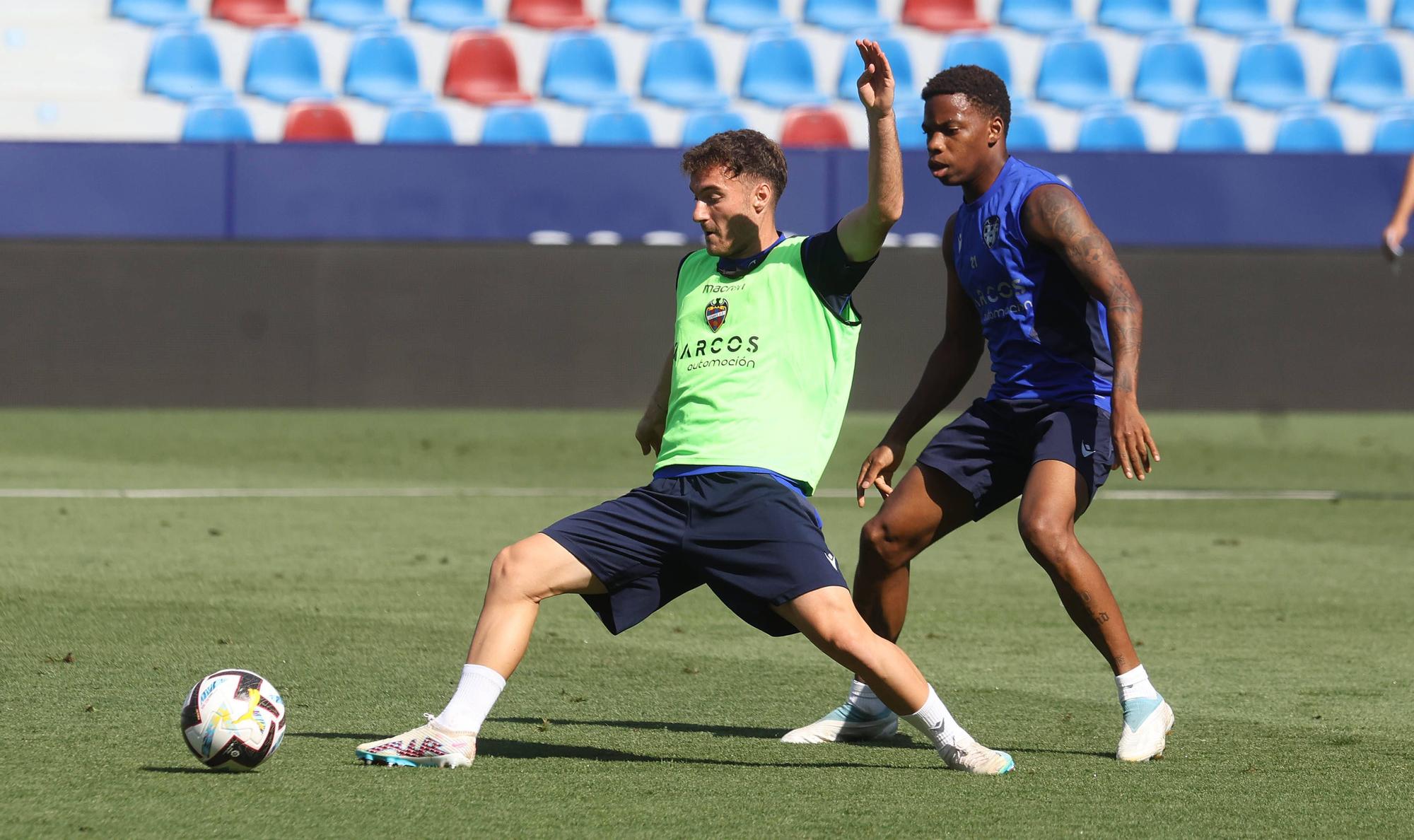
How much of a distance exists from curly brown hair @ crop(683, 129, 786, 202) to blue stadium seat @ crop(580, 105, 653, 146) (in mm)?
15701

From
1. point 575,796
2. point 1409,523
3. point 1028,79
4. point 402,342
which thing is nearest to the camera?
point 575,796

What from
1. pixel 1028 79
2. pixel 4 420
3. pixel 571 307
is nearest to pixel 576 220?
pixel 571 307

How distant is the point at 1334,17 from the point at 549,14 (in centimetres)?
942

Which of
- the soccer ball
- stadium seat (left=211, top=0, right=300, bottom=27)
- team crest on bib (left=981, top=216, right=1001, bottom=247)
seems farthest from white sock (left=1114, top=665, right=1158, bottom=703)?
stadium seat (left=211, top=0, right=300, bottom=27)

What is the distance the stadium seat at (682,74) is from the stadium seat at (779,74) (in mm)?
389

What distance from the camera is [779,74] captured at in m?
20.7

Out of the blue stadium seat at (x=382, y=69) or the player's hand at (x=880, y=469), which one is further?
the blue stadium seat at (x=382, y=69)

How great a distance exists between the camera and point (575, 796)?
4.10 meters

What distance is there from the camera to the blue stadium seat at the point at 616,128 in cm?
2009

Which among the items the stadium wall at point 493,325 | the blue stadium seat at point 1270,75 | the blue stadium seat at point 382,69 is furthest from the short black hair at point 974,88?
the blue stadium seat at point 1270,75

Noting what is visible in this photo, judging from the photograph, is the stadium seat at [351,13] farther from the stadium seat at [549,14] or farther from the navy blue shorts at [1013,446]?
the navy blue shorts at [1013,446]

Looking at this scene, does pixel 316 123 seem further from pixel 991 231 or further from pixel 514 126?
pixel 991 231

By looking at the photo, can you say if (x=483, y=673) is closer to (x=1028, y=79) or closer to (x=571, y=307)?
(x=571, y=307)

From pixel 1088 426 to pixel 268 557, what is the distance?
4.80 meters
